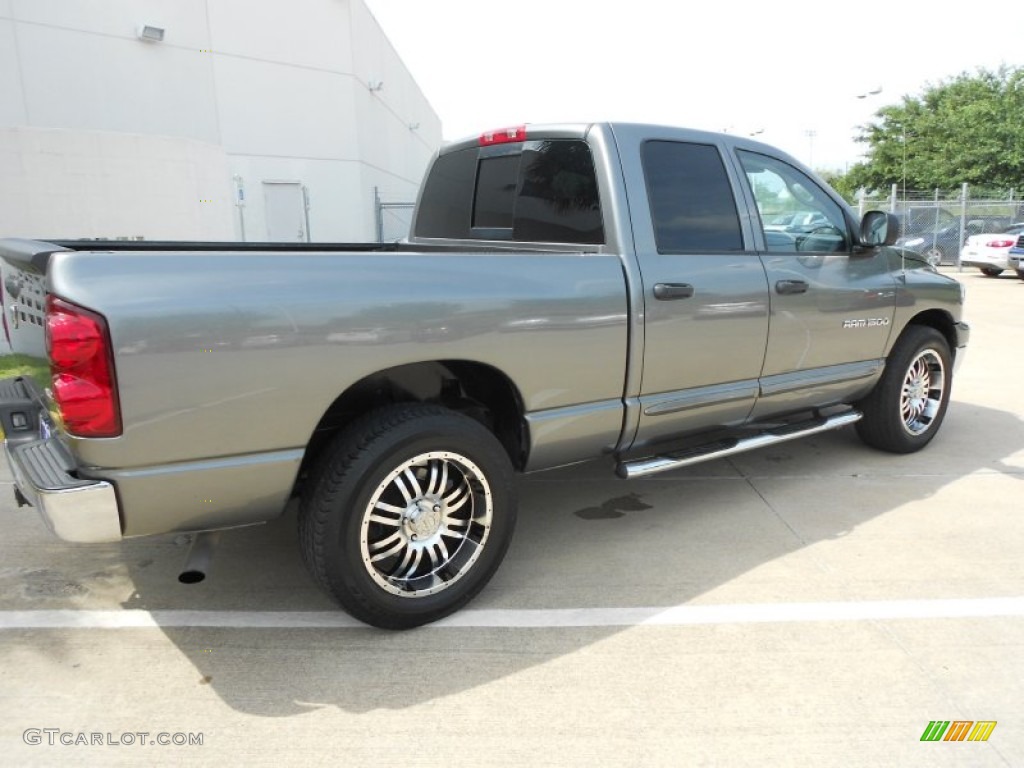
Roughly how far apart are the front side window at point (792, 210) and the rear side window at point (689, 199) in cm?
24

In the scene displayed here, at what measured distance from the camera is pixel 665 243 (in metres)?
3.59

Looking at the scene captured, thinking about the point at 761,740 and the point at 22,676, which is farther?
the point at 22,676

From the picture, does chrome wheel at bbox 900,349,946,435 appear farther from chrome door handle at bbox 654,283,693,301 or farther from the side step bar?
chrome door handle at bbox 654,283,693,301

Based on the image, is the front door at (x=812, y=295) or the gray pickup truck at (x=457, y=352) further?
the front door at (x=812, y=295)

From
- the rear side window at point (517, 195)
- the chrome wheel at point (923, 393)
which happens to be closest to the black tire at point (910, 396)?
the chrome wheel at point (923, 393)

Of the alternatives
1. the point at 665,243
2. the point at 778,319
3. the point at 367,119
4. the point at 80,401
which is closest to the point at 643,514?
the point at 778,319

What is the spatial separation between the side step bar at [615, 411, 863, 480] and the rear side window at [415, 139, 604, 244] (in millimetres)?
1114

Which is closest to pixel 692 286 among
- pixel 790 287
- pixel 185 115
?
pixel 790 287

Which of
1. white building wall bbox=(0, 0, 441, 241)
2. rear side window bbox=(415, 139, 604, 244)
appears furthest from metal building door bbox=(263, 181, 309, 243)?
rear side window bbox=(415, 139, 604, 244)

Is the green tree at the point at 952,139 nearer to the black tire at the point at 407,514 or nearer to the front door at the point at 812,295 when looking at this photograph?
the front door at the point at 812,295

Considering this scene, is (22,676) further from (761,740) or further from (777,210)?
(777,210)

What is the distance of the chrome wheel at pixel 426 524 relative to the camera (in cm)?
290

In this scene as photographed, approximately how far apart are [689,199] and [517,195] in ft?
3.02

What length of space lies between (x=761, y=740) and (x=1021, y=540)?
2364mm
